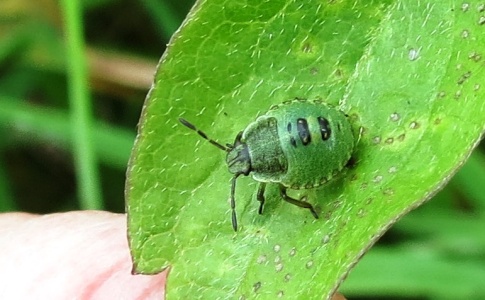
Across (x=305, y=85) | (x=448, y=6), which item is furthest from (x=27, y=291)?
(x=448, y=6)

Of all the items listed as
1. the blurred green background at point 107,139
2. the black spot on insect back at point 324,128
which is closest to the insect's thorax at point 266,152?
the black spot on insect back at point 324,128

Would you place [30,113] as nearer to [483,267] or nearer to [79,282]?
[79,282]

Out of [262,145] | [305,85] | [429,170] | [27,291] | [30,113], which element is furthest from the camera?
[30,113]

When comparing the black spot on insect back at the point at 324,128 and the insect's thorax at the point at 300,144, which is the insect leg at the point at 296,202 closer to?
the insect's thorax at the point at 300,144

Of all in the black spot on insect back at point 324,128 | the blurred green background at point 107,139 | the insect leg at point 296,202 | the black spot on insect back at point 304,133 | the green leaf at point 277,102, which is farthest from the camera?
the blurred green background at point 107,139

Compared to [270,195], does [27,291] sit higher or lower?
lower

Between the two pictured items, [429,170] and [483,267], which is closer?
[429,170]

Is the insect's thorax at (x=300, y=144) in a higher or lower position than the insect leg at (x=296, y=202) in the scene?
higher

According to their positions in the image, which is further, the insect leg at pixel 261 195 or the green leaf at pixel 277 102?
the insect leg at pixel 261 195

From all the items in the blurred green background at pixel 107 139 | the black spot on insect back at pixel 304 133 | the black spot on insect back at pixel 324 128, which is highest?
the black spot on insect back at pixel 324 128
